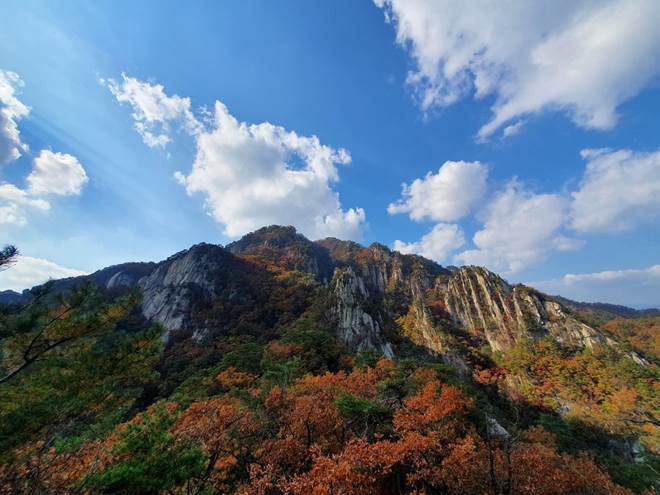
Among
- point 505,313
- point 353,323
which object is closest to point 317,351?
point 353,323

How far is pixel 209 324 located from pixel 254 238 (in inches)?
3206

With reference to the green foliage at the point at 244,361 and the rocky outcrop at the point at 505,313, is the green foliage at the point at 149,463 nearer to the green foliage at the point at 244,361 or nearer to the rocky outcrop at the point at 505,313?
the green foliage at the point at 244,361

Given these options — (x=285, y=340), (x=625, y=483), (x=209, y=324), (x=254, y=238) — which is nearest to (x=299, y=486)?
(x=625, y=483)

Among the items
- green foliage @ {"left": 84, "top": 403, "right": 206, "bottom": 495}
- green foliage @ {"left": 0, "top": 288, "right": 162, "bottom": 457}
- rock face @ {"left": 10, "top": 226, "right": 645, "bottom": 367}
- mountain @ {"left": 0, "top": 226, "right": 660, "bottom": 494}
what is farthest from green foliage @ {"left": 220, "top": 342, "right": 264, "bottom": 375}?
green foliage @ {"left": 84, "top": 403, "right": 206, "bottom": 495}

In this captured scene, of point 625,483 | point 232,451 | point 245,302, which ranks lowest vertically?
point 625,483

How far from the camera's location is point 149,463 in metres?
7.64

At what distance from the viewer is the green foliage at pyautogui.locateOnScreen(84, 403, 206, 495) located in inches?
270

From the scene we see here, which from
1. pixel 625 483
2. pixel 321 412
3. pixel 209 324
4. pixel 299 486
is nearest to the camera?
pixel 299 486

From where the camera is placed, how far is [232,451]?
14.0m

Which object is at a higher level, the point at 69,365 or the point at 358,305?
the point at 358,305

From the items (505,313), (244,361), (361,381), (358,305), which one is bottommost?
(361,381)

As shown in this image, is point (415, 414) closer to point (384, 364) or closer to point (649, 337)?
point (384, 364)

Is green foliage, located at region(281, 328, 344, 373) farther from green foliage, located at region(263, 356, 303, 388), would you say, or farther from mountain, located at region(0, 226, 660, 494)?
green foliage, located at region(263, 356, 303, 388)

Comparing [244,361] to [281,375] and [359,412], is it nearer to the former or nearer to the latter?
[281,375]
